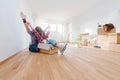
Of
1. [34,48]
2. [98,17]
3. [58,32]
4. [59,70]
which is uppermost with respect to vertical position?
[98,17]

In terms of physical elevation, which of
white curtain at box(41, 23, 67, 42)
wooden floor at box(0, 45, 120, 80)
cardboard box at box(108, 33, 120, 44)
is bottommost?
wooden floor at box(0, 45, 120, 80)

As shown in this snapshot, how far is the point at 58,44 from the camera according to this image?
7.93ft

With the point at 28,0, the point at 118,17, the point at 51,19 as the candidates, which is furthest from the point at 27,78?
the point at 51,19

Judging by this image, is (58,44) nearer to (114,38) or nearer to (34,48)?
(34,48)

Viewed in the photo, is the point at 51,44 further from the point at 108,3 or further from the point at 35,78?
the point at 108,3

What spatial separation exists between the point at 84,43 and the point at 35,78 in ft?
12.9

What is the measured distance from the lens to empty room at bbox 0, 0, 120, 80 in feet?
3.36

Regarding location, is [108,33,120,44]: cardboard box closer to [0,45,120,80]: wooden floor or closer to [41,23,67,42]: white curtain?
[0,45,120,80]: wooden floor

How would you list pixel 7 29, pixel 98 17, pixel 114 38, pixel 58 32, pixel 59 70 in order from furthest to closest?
pixel 58 32
pixel 98 17
pixel 114 38
pixel 7 29
pixel 59 70

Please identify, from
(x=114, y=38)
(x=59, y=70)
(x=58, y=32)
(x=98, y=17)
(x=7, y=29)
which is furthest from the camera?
(x=58, y=32)

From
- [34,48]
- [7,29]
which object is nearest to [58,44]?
[34,48]

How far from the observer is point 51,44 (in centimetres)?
227

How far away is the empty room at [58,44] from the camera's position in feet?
3.36

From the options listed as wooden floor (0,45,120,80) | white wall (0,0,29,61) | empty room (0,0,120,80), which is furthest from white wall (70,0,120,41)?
white wall (0,0,29,61)
